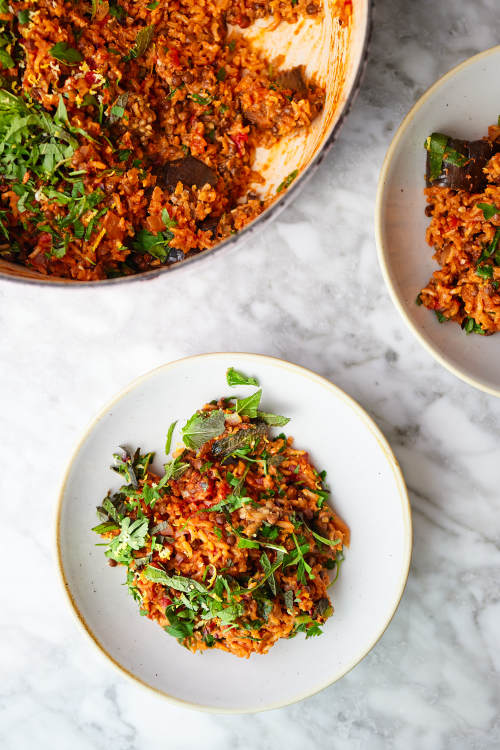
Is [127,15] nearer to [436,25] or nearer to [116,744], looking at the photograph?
[436,25]

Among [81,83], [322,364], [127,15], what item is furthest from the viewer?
[322,364]

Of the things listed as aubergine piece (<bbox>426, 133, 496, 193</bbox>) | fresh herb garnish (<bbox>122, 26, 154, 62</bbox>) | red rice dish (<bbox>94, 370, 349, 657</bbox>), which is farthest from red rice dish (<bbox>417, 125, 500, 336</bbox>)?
fresh herb garnish (<bbox>122, 26, 154, 62</bbox>)

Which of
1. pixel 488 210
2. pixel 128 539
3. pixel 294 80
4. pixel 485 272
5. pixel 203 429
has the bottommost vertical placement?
pixel 128 539

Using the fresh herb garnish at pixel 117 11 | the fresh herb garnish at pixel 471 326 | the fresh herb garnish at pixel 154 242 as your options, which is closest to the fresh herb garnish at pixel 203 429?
the fresh herb garnish at pixel 154 242

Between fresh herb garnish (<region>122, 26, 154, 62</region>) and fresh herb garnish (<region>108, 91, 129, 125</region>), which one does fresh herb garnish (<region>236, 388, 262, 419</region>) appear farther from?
fresh herb garnish (<region>122, 26, 154, 62</region>)

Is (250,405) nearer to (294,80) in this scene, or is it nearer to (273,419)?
(273,419)

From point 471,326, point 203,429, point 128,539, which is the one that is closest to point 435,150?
point 471,326

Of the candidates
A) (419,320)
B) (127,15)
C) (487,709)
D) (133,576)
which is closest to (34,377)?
(133,576)
